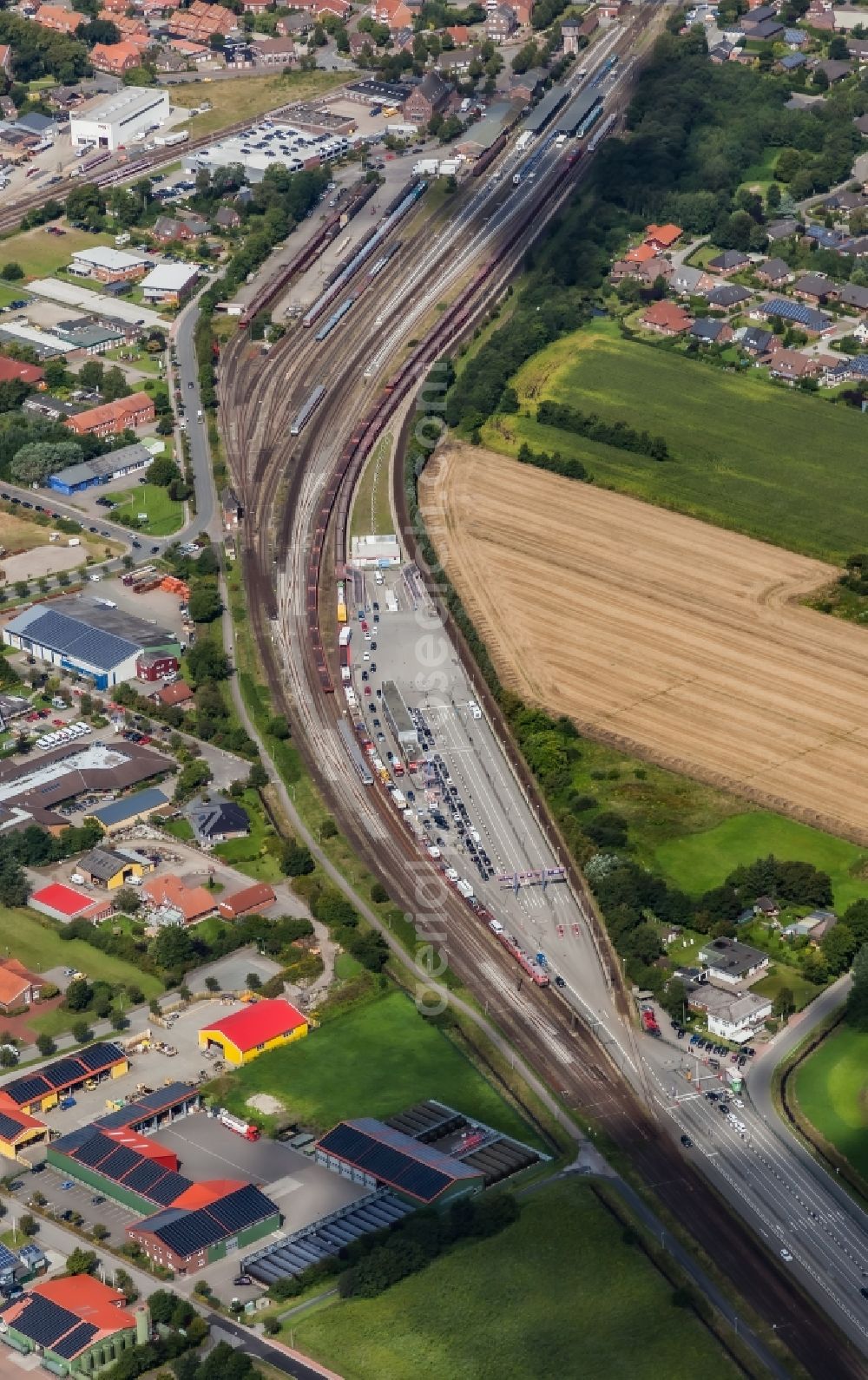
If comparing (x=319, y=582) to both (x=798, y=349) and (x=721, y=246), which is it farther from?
(x=721, y=246)

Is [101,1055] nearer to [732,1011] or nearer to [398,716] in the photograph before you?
[732,1011]

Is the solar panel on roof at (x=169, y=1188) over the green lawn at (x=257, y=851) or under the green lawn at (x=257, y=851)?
over

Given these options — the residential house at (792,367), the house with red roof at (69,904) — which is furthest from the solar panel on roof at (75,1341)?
the residential house at (792,367)

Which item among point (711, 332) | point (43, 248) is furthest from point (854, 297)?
point (43, 248)

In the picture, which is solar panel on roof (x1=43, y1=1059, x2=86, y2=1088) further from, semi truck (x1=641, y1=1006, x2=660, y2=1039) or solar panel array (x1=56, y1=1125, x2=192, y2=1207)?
semi truck (x1=641, y1=1006, x2=660, y2=1039)

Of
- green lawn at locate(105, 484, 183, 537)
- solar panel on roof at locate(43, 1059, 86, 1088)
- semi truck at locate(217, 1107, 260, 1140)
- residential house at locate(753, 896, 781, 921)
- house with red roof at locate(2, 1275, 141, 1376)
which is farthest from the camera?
green lawn at locate(105, 484, 183, 537)

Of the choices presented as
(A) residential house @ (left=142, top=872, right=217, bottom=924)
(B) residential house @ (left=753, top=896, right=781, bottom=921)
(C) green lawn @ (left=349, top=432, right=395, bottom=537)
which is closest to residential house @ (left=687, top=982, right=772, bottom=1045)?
(B) residential house @ (left=753, top=896, right=781, bottom=921)

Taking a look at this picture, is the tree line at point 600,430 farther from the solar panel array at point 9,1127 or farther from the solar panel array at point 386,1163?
the solar panel array at point 9,1127
